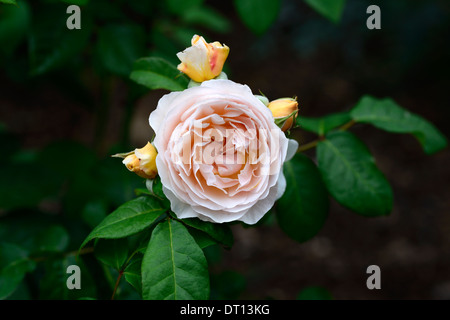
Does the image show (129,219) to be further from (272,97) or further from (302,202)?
(272,97)

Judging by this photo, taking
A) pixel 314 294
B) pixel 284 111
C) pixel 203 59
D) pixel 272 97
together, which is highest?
pixel 272 97

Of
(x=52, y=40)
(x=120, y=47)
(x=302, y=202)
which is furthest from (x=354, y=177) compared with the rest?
(x=52, y=40)

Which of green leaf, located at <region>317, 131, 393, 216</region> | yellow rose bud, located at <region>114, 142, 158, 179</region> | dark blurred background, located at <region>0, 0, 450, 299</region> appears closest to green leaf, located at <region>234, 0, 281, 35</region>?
dark blurred background, located at <region>0, 0, 450, 299</region>

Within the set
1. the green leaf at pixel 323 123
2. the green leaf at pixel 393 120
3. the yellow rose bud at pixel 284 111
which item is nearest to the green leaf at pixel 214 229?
the yellow rose bud at pixel 284 111

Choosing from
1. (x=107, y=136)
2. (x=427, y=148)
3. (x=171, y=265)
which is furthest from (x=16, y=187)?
(x=107, y=136)

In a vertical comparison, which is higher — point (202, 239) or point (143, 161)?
point (143, 161)

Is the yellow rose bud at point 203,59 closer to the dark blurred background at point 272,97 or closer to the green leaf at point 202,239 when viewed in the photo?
the green leaf at point 202,239

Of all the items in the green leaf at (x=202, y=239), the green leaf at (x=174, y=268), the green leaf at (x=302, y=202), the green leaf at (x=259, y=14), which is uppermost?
the green leaf at (x=259, y=14)
